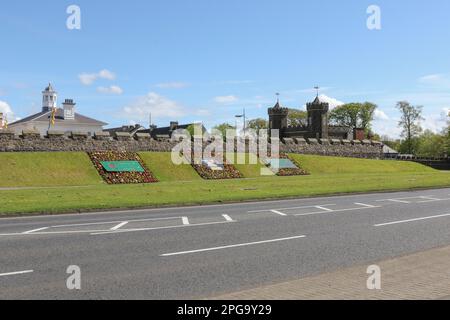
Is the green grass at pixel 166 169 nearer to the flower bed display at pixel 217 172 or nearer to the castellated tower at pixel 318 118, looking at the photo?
the flower bed display at pixel 217 172

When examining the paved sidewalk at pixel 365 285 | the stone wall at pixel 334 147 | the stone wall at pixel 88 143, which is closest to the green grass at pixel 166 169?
the stone wall at pixel 88 143

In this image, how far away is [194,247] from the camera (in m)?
10.7

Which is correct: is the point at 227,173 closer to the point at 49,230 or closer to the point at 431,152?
the point at 49,230

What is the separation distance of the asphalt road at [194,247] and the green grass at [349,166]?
1353 inches

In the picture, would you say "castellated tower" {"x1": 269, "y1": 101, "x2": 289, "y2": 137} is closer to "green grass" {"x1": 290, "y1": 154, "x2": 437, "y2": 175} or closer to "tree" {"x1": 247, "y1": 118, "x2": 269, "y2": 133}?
"tree" {"x1": 247, "y1": 118, "x2": 269, "y2": 133}

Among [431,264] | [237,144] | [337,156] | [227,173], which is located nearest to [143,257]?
[431,264]

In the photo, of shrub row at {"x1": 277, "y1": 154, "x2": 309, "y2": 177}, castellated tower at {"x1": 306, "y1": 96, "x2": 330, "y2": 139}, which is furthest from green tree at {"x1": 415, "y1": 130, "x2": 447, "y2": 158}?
shrub row at {"x1": 277, "y1": 154, "x2": 309, "y2": 177}

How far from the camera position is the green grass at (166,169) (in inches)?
1613

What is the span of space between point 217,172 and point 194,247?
109 feet

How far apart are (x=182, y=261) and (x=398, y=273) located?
3975mm

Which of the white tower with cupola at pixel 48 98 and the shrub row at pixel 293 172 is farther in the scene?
the white tower with cupola at pixel 48 98

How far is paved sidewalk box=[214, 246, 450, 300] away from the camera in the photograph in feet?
21.6

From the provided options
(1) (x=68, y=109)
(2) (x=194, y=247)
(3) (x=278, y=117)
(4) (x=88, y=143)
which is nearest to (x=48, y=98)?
(1) (x=68, y=109)

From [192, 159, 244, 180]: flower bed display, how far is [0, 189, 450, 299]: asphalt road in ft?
79.7
